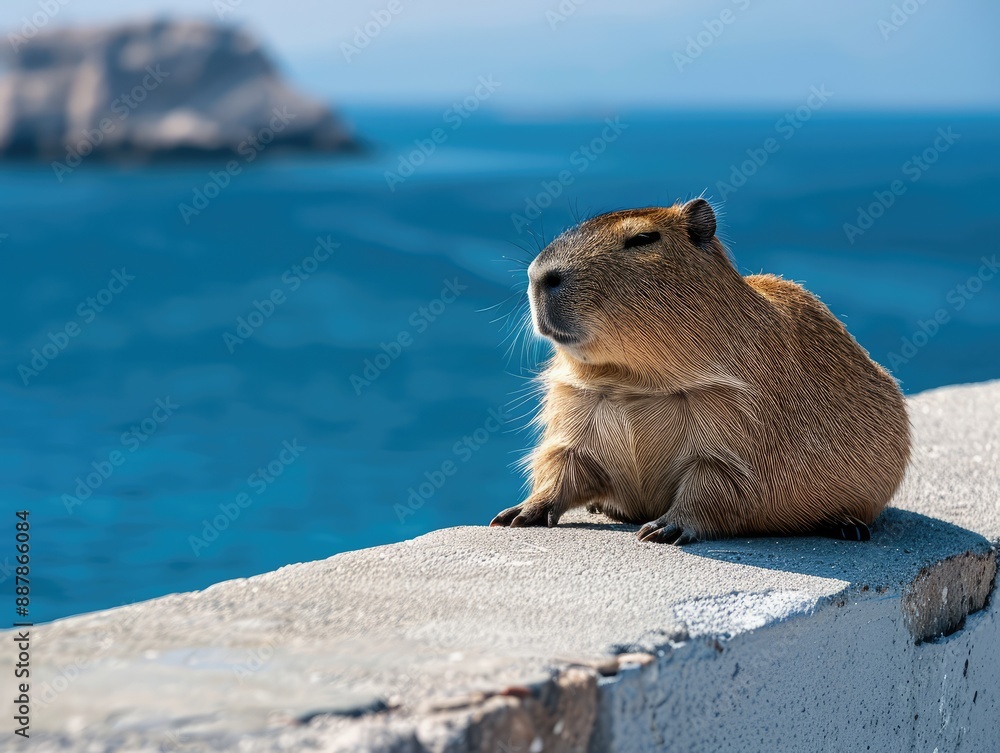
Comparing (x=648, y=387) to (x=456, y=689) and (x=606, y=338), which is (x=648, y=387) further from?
(x=456, y=689)

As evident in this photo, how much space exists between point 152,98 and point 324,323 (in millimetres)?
12674

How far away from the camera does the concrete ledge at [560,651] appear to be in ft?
6.46

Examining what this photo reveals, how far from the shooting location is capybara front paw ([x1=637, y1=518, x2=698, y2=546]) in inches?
122

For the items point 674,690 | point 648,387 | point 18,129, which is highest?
point 18,129

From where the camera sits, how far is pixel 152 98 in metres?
23.8

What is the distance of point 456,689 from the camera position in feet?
6.73

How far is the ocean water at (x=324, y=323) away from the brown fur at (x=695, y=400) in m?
0.33

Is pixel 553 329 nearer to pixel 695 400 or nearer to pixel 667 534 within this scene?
pixel 695 400

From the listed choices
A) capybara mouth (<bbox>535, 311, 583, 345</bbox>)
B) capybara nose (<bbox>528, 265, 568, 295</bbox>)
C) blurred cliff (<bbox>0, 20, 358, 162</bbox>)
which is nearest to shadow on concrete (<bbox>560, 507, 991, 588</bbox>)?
capybara mouth (<bbox>535, 311, 583, 345</bbox>)

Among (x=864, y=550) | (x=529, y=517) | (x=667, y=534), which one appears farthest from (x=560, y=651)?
(x=864, y=550)

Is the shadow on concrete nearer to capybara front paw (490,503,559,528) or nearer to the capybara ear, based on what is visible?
capybara front paw (490,503,559,528)

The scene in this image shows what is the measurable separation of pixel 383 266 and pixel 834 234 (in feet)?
23.5

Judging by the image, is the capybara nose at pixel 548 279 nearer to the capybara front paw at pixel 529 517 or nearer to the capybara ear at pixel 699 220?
the capybara ear at pixel 699 220

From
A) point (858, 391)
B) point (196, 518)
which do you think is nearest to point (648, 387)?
point (858, 391)
